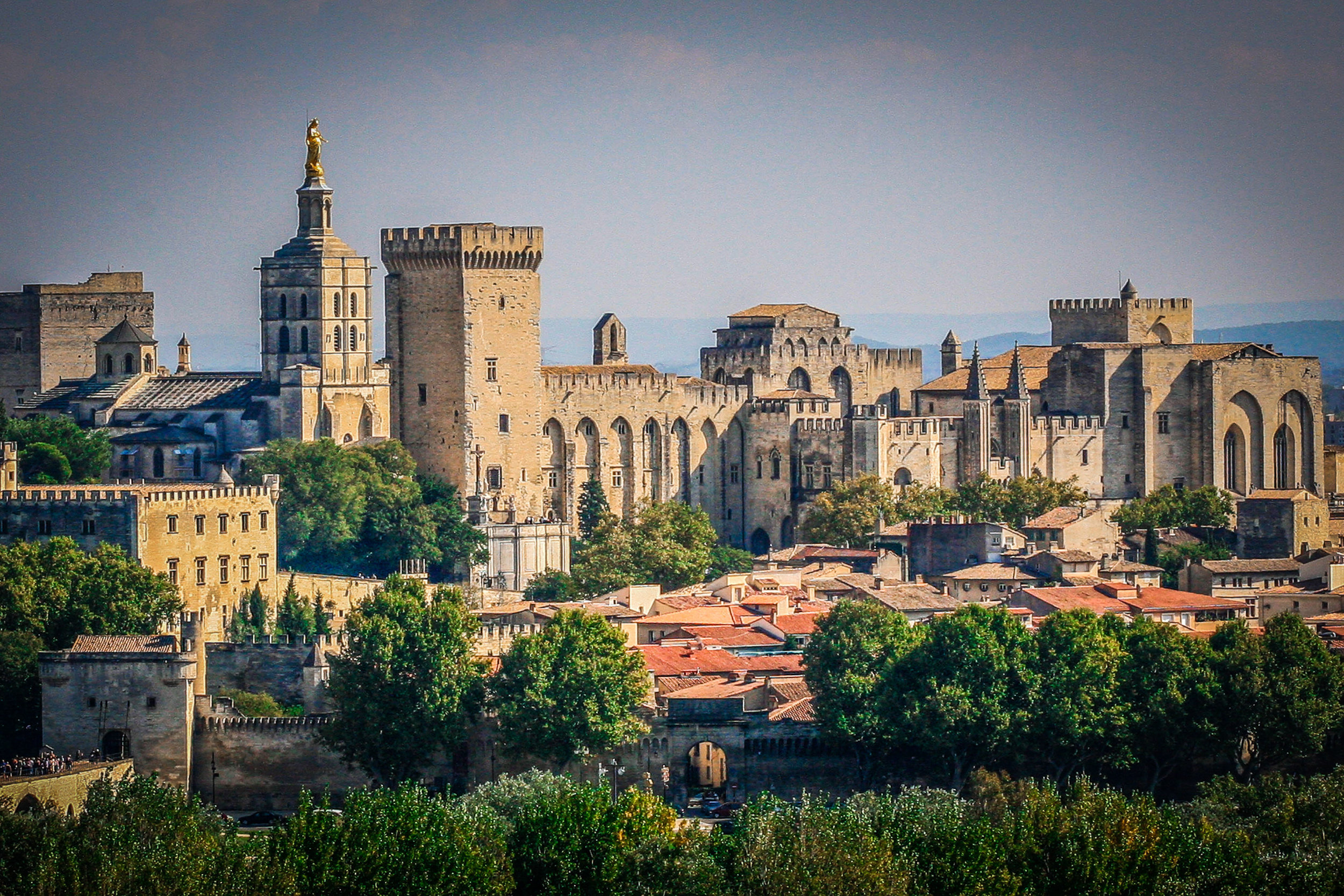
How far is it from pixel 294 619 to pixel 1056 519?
29378 mm

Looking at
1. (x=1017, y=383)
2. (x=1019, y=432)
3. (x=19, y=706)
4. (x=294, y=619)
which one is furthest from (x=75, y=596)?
(x=1017, y=383)

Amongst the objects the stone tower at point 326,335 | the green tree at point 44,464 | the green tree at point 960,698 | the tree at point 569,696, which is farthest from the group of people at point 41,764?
the stone tower at point 326,335

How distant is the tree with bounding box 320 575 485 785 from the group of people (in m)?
5.54

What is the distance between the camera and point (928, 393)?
139250 mm

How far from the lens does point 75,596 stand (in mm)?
90062

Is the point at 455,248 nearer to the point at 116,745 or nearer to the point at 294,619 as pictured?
the point at 294,619

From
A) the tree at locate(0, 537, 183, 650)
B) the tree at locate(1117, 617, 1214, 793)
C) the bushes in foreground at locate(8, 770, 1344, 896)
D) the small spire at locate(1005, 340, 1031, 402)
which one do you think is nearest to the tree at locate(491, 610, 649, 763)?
the bushes in foreground at locate(8, 770, 1344, 896)

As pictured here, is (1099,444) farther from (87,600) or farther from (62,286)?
(87,600)

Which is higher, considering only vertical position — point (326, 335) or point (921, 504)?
point (326, 335)

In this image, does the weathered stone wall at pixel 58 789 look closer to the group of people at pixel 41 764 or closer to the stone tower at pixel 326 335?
the group of people at pixel 41 764

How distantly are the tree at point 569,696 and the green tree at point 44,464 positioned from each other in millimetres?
28875

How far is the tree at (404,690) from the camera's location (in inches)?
3300

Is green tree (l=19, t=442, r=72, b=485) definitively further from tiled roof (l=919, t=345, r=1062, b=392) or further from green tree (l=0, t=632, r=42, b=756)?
tiled roof (l=919, t=345, r=1062, b=392)

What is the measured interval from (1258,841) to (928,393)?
2692 inches
